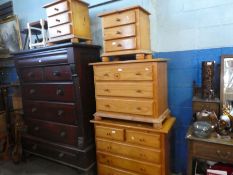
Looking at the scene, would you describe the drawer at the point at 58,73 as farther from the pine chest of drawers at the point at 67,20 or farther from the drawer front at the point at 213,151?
the drawer front at the point at 213,151

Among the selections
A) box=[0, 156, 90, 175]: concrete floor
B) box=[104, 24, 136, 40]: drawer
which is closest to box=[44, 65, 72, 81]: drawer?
box=[104, 24, 136, 40]: drawer

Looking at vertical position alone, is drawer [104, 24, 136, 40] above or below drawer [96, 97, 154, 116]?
above

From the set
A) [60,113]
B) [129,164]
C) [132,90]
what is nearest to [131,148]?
[129,164]

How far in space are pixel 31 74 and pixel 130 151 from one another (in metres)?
1.45

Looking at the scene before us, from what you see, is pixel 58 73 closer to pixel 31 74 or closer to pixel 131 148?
pixel 31 74

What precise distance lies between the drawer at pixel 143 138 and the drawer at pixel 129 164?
193 millimetres

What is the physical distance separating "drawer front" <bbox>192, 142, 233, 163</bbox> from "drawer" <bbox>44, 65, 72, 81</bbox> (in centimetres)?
134

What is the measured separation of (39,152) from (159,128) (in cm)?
159

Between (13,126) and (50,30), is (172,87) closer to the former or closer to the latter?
(50,30)

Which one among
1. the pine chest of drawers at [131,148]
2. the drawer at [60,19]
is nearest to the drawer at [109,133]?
the pine chest of drawers at [131,148]

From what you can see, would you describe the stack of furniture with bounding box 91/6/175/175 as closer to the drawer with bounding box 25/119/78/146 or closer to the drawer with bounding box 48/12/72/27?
the drawer with bounding box 25/119/78/146

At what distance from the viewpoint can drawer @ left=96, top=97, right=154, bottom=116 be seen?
166cm

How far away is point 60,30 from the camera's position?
198 cm

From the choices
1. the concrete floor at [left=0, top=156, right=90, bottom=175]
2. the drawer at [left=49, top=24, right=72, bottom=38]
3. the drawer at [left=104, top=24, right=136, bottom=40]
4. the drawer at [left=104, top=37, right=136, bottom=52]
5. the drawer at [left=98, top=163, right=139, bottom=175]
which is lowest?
the concrete floor at [left=0, top=156, right=90, bottom=175]
